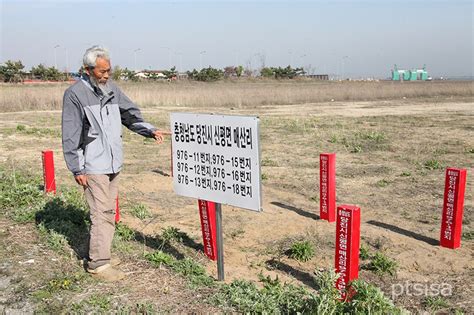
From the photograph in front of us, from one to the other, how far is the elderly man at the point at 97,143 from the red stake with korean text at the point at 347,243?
69.6 inches

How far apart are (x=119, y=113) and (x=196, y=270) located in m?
1.46

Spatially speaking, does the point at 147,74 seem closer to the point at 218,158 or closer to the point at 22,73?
the point at 22,73

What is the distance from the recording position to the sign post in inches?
144

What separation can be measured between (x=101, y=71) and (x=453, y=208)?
3.94 metres

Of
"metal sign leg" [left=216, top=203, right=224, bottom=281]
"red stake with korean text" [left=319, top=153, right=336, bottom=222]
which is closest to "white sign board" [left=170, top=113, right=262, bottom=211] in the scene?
"metal sign leg" [left=216, top=203, right=224, bottom=281]

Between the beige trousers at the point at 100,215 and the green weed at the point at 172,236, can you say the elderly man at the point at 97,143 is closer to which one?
the beige trousers at the point at 100,215

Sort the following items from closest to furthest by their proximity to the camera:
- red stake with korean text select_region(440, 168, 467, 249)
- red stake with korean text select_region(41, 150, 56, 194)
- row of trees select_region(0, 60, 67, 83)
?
red stake with korean text select_region(440, 168, 467, 249) → red stake with korean text select_region(41, 150, 56, 194) → row of trees select_region(0, 60, 67, 83)

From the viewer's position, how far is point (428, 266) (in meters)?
4.95

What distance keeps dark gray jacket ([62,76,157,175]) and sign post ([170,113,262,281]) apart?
0.54m

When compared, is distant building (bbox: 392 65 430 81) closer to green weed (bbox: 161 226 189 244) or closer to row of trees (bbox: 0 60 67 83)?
row of trees (bbox: 0 60 67 83)

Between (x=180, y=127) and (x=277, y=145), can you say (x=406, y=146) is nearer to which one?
(x=277, y=145)

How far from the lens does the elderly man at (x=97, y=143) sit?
3.83 metres

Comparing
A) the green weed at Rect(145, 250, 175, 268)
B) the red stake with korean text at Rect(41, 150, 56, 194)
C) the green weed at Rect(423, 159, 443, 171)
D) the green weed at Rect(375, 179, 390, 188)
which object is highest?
the red stake with korean text at Rect(41, 150, 56, 194)

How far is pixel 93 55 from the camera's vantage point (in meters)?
3.79
